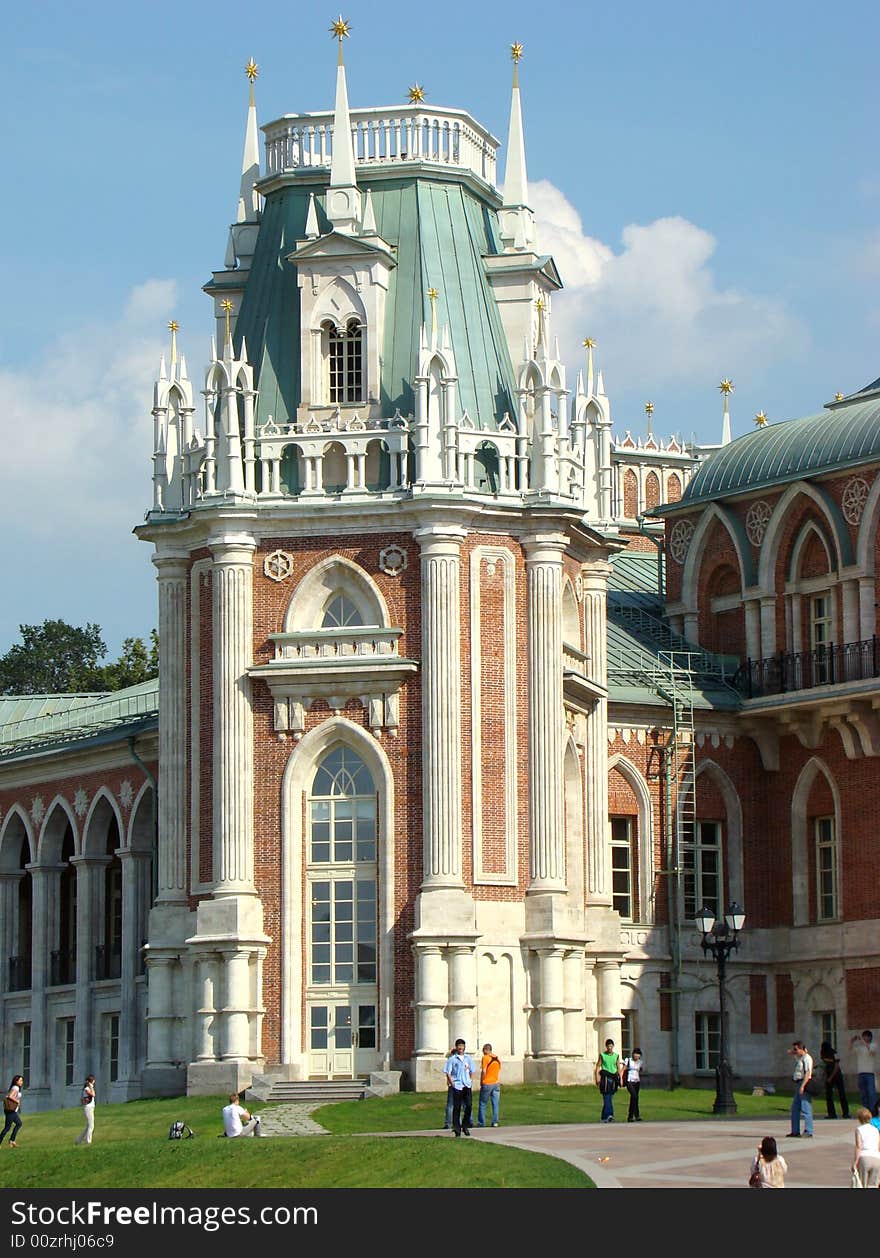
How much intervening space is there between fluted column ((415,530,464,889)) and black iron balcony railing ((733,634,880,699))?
11.0 meters

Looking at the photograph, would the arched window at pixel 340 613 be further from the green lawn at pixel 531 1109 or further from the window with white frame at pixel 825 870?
the window with white frame at pixel 825 870

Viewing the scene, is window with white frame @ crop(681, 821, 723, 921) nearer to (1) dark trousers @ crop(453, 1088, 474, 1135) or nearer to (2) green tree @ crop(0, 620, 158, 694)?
(1) dark trousers @ crop(453, 1088, 474, 1135)

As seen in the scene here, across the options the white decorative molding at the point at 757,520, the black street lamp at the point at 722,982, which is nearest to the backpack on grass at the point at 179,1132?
the black street lamp at the point at 722,982

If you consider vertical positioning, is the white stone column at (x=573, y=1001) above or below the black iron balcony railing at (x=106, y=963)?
below

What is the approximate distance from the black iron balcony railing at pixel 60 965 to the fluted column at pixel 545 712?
18710mm

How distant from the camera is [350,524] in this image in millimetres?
61469

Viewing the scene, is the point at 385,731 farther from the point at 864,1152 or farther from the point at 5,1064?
the point at 864,1152

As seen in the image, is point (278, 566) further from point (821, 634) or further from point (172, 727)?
point (821, 634)

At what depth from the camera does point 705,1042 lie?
68.6 meters

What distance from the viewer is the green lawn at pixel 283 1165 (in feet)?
132

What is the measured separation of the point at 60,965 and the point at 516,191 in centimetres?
2286

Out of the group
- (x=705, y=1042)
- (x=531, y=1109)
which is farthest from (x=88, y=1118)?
(x=705, y=1042)

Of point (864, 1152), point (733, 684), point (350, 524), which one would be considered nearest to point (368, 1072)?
point (350, 524)

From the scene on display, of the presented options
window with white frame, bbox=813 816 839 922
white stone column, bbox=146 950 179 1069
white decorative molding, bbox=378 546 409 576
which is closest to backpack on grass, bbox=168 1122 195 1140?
white stone column, bbox=146 950 179 1069
